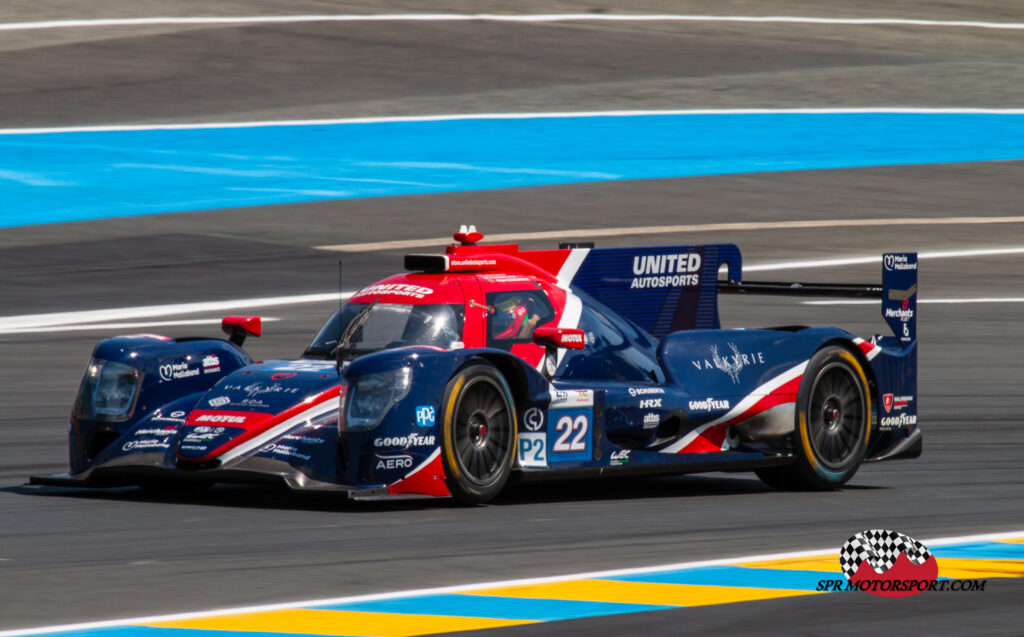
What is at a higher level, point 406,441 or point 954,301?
point 954,301

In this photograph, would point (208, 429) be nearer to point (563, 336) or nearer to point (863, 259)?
point (563, 336)

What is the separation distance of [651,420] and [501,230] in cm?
1493

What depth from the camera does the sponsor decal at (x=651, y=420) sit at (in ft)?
35.0

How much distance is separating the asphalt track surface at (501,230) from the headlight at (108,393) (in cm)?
47

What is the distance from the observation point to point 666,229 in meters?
26.0

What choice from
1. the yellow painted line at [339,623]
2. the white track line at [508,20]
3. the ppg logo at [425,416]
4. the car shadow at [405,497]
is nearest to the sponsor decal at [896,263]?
the car shadow at [405,497]

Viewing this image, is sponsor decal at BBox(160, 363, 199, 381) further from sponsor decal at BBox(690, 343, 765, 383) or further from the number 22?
sponsor decal at BBox(690, 343, 765, 383)

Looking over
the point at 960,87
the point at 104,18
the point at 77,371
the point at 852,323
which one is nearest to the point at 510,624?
the point at 77,371

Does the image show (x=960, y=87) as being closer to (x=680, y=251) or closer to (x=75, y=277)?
(x=75, y=277)

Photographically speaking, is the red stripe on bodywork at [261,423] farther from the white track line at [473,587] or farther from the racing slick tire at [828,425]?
the racing slick tire at [828,425]

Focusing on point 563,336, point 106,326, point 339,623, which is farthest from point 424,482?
point 106,326

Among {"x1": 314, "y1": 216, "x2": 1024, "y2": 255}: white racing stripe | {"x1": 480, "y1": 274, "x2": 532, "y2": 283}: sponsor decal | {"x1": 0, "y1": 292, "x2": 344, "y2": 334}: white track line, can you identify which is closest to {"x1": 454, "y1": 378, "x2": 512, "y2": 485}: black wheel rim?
{"x1": 480, "y1": 274, "x2": 532, "y2": 283}: sponsor decal

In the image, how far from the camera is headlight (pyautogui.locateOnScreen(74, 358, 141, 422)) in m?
10.5

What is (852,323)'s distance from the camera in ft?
65.8
